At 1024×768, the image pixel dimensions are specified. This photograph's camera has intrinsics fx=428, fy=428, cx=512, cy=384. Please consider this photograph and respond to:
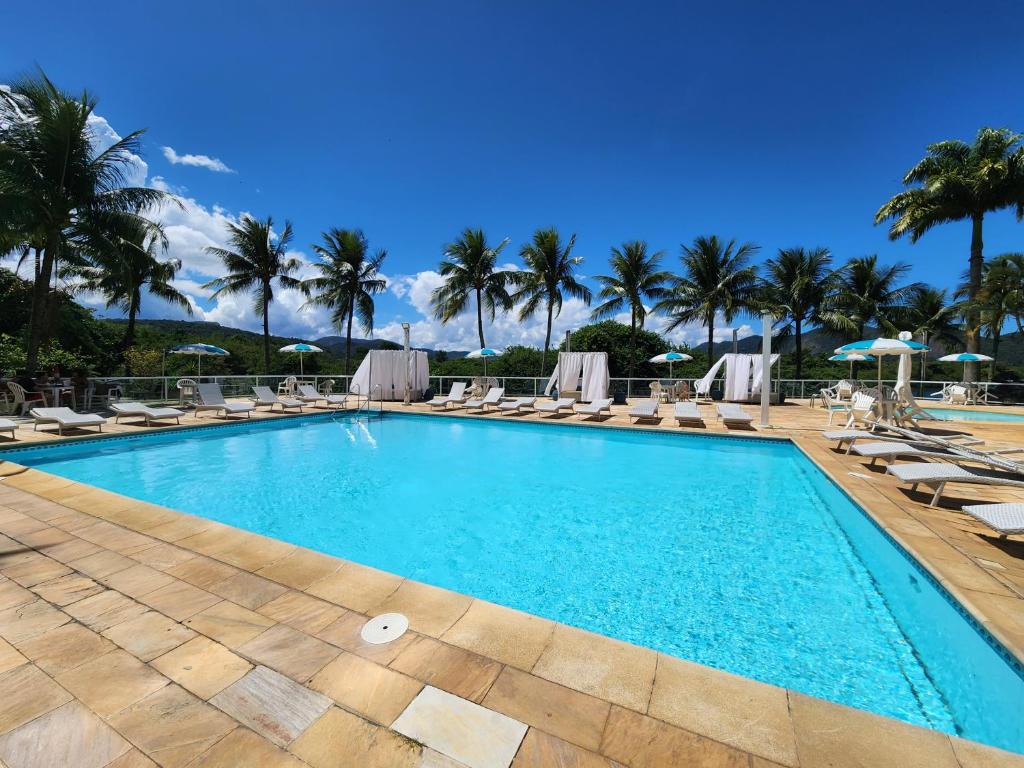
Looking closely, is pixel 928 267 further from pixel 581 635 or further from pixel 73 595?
pixel 73 595

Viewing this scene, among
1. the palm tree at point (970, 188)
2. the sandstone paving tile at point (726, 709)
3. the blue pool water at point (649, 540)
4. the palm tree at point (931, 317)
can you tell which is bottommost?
the blue pool water at point (649, 540)

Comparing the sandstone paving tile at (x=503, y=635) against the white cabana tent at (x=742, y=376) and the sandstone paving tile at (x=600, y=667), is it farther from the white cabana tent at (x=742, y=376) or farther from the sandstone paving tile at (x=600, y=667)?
the white cabana tent at (x=742, y=376)

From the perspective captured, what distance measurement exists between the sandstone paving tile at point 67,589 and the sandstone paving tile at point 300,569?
36.8 inches

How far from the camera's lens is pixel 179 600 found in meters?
2.60

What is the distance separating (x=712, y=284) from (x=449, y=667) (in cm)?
2382

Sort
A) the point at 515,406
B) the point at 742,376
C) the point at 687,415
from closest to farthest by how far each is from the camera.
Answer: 1. the point at 687,415
2. the point at 515,406
3. the point at 742,376

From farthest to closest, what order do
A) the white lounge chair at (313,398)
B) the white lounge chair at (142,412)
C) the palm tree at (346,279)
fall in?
the palm tree at (346,279) → the white lounge chair at (313,398) → the white lounge chair at (142,412)

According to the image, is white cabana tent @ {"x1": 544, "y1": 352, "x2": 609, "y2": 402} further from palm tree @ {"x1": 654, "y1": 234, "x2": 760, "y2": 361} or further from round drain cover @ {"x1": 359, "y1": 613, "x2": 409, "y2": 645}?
round drain cover @ {"x1": 359, "y1": 613, "x2": 409, "y2": 645}

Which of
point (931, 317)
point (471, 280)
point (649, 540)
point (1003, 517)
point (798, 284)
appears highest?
point (798, 284)

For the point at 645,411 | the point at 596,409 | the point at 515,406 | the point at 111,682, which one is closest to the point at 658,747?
the point at 111,682

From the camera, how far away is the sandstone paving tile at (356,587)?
2.61 m

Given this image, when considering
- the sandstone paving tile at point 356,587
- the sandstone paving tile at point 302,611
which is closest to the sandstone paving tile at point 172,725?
the sandstone paving tile at point 302,611

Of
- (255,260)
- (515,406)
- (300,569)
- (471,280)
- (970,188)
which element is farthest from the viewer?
(471,280)

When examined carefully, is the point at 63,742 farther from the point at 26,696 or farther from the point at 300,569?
the point at 300,569
